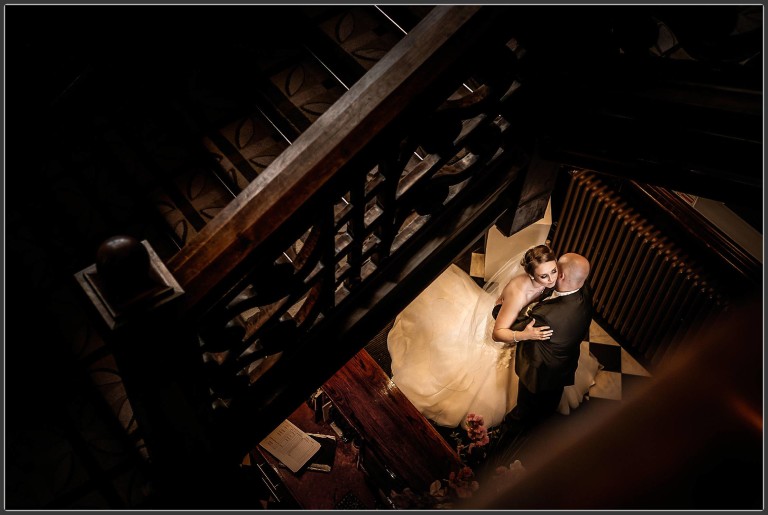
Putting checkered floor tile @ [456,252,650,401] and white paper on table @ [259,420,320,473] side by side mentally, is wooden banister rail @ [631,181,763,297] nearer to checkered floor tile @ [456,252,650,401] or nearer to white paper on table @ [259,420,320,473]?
checkered floor tile @ [456,252,650,401]

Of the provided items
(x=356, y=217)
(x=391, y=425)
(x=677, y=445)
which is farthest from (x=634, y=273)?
(x=677, y=445)

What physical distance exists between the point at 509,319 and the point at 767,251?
395 cm

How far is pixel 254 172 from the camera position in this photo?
10.6 feet

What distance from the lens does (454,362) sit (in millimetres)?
5297

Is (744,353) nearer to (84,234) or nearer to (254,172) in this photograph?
(254,172)

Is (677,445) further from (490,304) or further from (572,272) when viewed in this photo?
(490,304)

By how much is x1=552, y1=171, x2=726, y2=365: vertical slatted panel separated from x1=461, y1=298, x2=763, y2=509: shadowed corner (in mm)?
4873

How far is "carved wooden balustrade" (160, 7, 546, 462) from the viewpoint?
1990 millimetres

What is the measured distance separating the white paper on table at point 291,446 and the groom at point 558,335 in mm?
1899

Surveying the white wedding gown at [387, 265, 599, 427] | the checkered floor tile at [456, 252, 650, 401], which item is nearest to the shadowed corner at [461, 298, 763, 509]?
the white wedding gown at [387, 265, 599, 427]

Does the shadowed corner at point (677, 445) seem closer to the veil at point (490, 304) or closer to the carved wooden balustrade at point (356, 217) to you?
the carved wooden balustrade at point (356, 217)

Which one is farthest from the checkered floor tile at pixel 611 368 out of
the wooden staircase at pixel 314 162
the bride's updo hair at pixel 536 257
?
the wooden staircase at pixel 314 162

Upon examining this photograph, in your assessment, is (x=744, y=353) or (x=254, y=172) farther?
(x=254, y=172)

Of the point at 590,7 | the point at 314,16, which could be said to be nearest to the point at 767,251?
the point at 590,7
